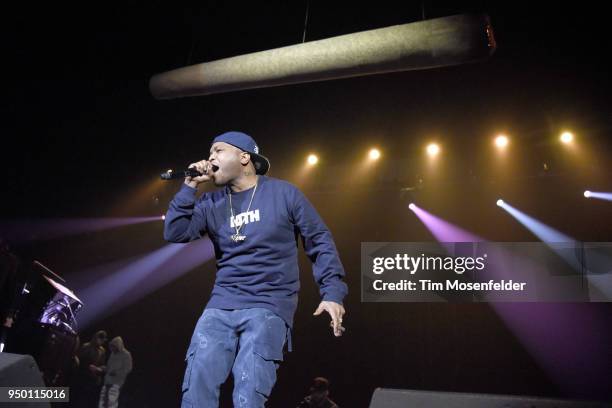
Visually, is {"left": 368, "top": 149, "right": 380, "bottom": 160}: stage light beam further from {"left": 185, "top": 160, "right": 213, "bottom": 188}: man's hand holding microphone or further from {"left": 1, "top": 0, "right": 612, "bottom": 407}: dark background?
{"left": 185, "top": 160, "right": 213, "bottom": 188}: man's hand holding microphone

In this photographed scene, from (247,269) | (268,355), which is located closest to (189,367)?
(268,355)

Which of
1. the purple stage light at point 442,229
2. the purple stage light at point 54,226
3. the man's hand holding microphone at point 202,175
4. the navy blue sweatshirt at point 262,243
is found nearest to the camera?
the navy blue sweatshirt at point 262,243

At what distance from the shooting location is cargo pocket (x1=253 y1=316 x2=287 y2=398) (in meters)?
1.99

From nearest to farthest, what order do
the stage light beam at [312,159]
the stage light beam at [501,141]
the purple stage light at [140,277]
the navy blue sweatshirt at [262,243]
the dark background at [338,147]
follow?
1. the navy blue sweatshirt at [262,243]
2. the dark background at [338,147]
3. the stage light beam at [501,141]
4. the stage light beam at [312,159]
5. the purple stage light at [140,277]

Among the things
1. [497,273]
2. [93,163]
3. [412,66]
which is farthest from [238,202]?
[497,273]

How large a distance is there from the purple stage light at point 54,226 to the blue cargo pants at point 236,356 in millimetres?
8033

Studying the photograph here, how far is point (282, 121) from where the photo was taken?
24.6 feet

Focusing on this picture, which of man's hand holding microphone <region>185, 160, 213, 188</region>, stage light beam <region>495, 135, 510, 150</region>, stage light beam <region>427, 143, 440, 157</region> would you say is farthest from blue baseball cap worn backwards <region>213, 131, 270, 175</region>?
stage light beam <region>495, 135, 510, 150</region>

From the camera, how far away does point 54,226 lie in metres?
9.31

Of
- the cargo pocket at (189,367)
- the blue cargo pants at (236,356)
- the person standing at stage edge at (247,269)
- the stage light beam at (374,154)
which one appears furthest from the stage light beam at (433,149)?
the cargo pocket at (189,367)

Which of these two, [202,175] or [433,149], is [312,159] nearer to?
[433,149]

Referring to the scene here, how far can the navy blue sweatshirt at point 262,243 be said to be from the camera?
2260 millimetres

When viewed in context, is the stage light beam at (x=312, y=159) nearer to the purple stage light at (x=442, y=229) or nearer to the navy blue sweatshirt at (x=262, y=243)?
the purple stage light at (x=442, y=229)

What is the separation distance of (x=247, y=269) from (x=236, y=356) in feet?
1.34
